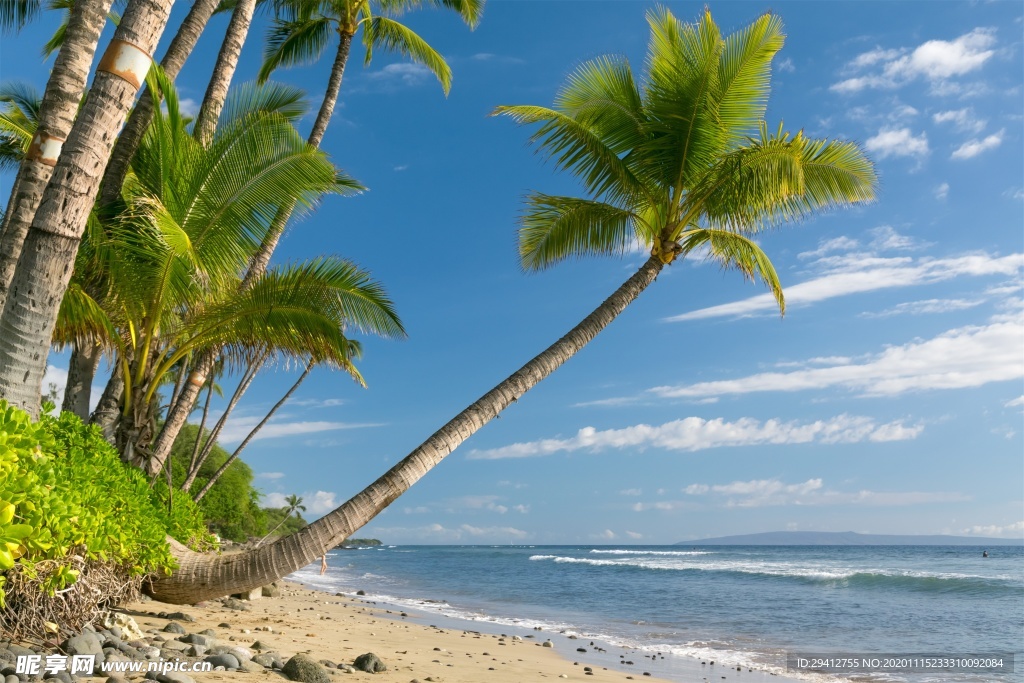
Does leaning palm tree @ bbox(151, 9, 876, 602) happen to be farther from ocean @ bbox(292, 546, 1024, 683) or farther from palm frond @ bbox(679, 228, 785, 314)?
ocean @ bbox(292, 546, 1024, 683)

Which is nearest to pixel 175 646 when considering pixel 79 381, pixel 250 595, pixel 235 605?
pixel 79 381

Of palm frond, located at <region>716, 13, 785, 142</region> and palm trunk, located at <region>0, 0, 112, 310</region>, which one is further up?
palm frond, located at <region>716, 13, 785, 142</region>

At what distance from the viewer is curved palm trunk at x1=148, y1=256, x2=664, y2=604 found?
259 inches

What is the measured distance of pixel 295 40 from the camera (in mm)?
15430

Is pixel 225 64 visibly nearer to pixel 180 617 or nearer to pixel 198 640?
pixel 180 617

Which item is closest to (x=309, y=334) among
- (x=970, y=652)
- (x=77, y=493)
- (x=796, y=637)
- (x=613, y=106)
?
(x=77, y=493)

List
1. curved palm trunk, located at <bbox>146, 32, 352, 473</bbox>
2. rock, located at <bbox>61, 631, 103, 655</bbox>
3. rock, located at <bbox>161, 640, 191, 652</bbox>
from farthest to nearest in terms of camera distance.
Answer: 1. curved palm trunk, located at <bbox>146, 32, 352, 473</bbox>
2. rock, located at <bbox>161, 640, 191, 652</bbox>
3. rock, located at <bbox>61, 631, 103, 655</bbox>

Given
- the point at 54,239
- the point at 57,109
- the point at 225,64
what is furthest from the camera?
the point at 225,64

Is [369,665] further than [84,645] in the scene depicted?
Yes

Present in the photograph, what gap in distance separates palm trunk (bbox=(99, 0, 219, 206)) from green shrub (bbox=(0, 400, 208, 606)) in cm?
299

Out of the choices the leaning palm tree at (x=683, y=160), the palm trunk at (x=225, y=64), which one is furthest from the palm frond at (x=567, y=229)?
the palm trunk at (x=225, y=64)

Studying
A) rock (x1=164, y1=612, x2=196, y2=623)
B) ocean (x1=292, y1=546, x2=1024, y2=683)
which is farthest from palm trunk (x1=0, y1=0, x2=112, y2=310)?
ocean (x1=292, y1=546, x2=1024, y2=683)

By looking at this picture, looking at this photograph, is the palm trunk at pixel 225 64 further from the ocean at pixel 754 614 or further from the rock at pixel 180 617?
the ocean at pixel 754 614

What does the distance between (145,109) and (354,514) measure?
5.84m
